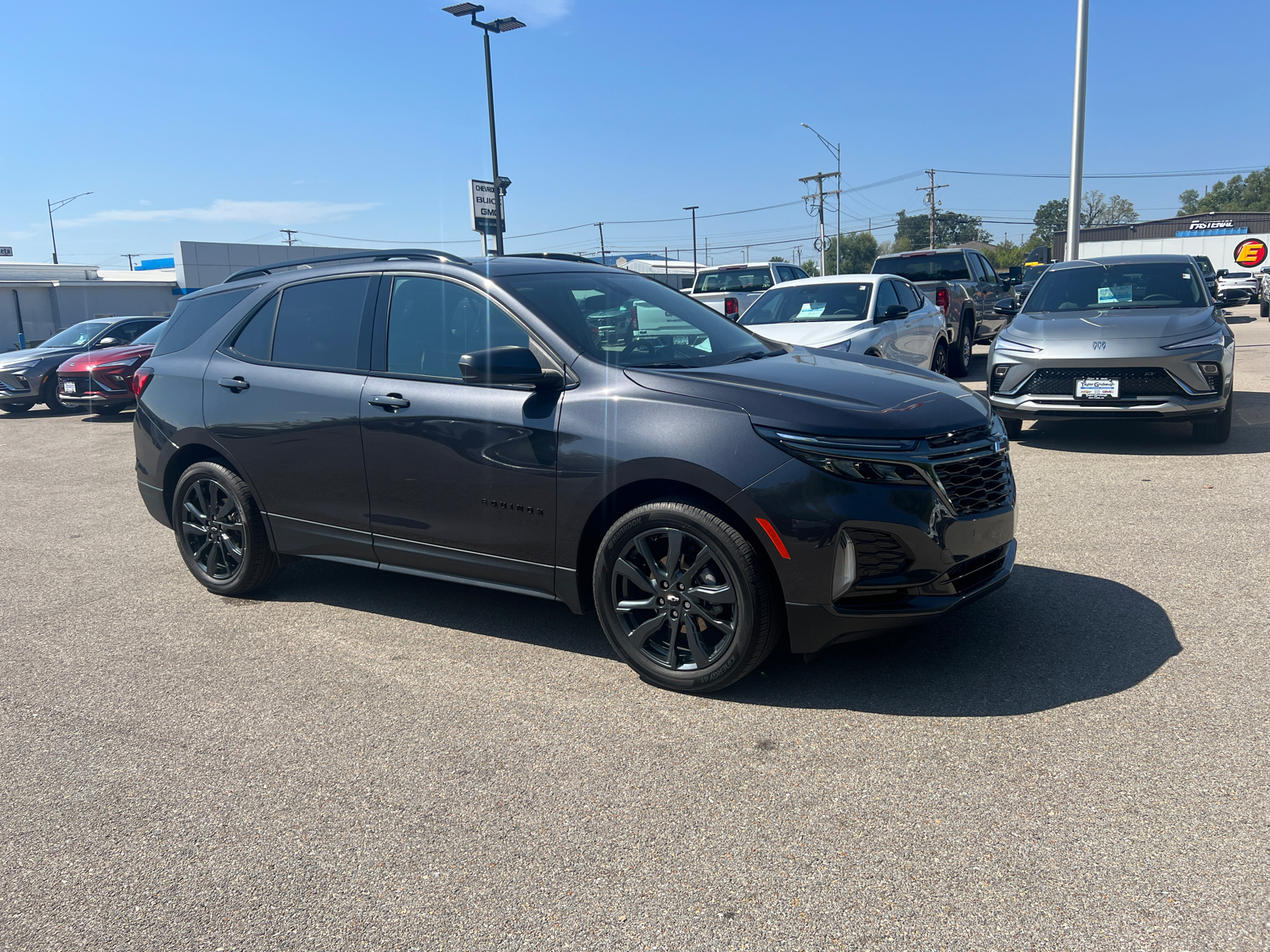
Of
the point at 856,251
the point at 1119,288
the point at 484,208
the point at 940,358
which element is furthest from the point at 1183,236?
the point at 856,251

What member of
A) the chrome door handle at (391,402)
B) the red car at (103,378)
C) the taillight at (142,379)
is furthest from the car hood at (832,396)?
the red car at (103,378)

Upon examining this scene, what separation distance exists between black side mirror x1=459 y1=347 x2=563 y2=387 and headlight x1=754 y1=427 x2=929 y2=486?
1006 mm

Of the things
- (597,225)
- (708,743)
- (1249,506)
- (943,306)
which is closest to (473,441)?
(708,743)

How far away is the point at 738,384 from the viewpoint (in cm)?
382

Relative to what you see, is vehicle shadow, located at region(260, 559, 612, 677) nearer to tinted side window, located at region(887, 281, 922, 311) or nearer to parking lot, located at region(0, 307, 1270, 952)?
parking lot, located at region(0, 307, 1270, 952)

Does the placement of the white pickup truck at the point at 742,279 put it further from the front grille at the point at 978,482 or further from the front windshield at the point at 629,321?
the front grille at the point at 978,482

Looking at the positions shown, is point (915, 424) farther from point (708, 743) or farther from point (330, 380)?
point (330, 380)

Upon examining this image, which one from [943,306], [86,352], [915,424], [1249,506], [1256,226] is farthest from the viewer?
[1256,226]

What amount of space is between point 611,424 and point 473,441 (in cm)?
71

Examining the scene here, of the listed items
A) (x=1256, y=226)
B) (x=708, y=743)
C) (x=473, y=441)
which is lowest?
(x=708, y=743)

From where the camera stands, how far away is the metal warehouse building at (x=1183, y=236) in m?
63.2

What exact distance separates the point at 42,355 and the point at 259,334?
1483 centimetres

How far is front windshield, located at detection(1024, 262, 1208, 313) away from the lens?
358 inches

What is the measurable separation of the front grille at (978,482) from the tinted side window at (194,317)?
389 centimetres
